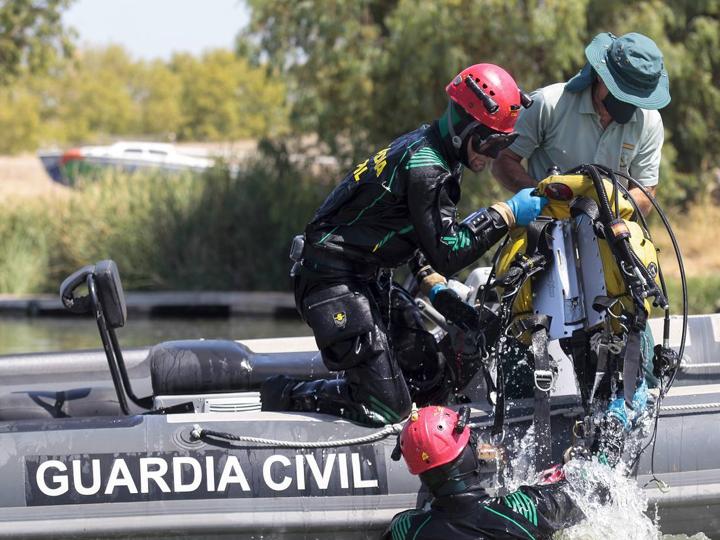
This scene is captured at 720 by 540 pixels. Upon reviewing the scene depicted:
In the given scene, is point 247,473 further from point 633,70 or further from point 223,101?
point 223,101

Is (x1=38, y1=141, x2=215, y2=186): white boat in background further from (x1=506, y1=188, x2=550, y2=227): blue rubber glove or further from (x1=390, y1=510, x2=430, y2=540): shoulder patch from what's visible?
(x1=390, y1=510, x2=430, y2=540): shoulder patch

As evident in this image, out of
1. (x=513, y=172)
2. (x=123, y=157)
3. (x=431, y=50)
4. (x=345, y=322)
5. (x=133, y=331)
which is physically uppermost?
(x=431, y=50)

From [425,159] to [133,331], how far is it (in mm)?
10091

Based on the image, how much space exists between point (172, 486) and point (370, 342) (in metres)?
0.99

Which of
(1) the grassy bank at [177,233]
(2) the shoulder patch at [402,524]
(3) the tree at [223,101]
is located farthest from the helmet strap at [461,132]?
(3) the tree at [223,101]

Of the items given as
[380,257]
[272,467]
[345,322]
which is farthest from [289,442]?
[380,257]

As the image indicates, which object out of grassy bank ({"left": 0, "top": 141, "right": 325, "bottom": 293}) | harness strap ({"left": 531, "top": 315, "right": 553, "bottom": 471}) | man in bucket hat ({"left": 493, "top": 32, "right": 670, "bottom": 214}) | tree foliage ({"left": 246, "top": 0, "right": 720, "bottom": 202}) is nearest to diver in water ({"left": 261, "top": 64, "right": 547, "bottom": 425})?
harness strap ({"left": 531, "top": 315, "right": 553, "bottom": 471})

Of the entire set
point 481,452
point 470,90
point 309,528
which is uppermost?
point 470,90

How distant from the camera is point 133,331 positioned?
1441 centimetres

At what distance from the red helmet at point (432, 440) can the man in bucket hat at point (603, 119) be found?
5.41 ft

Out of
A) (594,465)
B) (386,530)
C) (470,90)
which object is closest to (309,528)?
(386,530)

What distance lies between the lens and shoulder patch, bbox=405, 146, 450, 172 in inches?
189

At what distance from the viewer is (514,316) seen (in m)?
5.25

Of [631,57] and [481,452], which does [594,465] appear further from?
[631,57]
